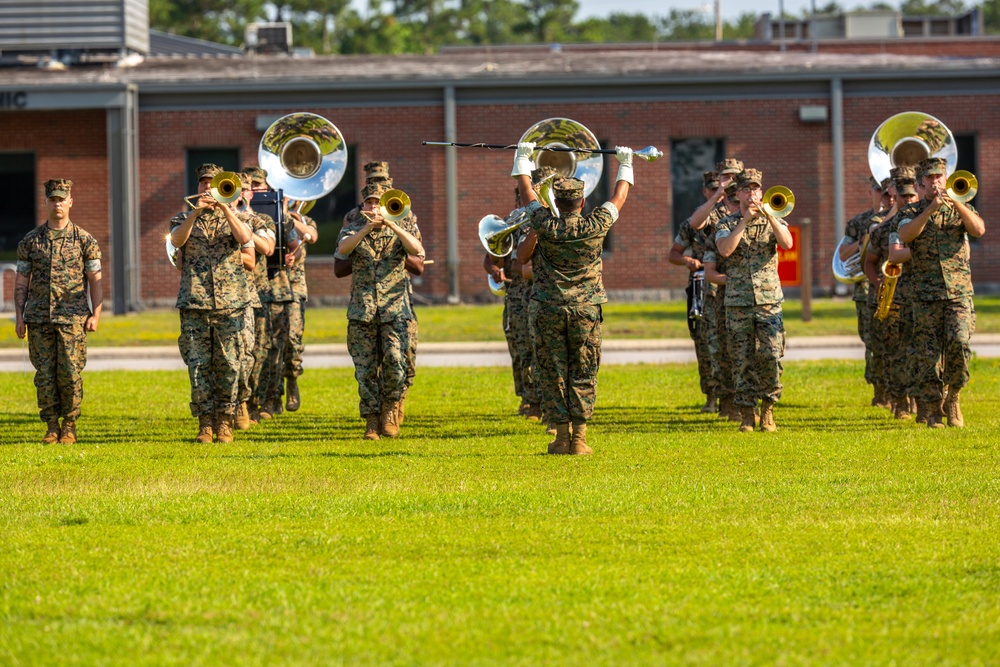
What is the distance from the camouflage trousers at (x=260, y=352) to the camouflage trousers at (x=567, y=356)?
3206 mm

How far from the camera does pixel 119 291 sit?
2925cm

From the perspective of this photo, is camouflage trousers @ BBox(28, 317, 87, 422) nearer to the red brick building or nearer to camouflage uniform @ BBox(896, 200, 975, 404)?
camouflage uniform @ BBox(896, 200, 975, 404)

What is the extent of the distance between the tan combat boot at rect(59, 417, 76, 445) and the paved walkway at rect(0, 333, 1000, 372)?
676 cm

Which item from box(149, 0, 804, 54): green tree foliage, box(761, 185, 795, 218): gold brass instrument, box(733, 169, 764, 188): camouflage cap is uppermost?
box(149, 0, 804, 54): green tree foliage

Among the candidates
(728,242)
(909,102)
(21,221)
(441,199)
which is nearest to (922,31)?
(909,102)

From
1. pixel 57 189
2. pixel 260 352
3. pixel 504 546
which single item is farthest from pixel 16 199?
pixel 504 546

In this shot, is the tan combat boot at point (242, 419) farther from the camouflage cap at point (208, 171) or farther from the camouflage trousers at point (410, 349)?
the camouflage cap at point (208, 171)

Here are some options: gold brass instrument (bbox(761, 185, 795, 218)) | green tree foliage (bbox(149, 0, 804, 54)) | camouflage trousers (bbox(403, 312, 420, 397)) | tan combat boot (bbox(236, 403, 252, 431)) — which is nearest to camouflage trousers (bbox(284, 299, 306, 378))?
tan combat boot (bbox(236, 403, 252, 431))

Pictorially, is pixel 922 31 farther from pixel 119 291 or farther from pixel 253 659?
pixel 253 659

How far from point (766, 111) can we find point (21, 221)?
15210mm

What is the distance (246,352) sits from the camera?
486 inches

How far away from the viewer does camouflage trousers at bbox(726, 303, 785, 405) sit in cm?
1226

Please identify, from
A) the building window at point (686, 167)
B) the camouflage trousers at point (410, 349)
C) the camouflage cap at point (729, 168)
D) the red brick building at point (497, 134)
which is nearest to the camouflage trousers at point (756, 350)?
the camouflage cap at point (729, 168)

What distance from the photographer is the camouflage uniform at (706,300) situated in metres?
13.7
